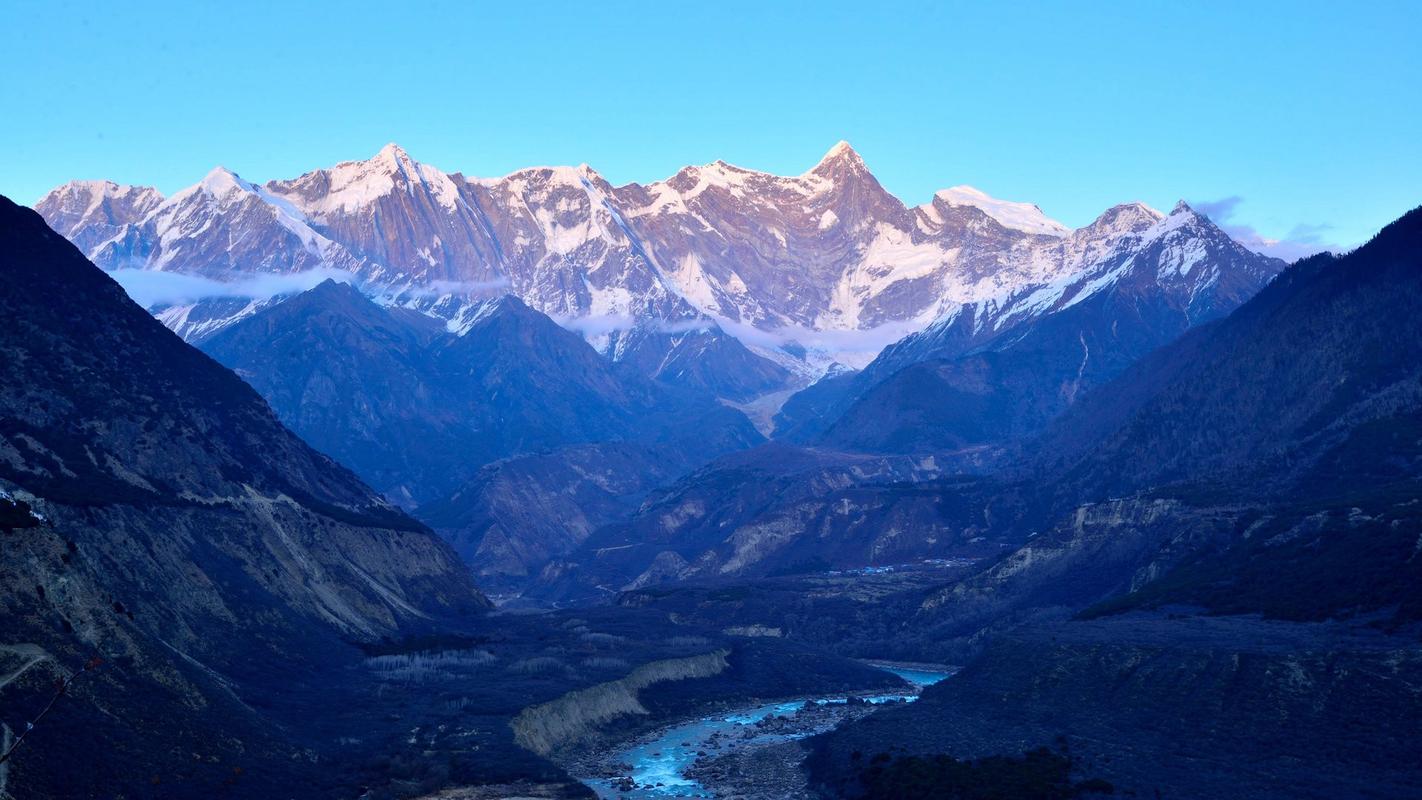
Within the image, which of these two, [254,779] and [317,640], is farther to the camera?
[317,640]

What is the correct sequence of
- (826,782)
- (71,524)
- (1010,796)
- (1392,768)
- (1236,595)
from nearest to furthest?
(1392,768) → (1010,796) → (826,782) → (71,524) → (1236,595)

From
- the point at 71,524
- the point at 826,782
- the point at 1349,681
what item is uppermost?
the point at 71,524

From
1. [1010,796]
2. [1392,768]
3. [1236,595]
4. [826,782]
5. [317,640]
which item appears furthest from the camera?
[317,640]

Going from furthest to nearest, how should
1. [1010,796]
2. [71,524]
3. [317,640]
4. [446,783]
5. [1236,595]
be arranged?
[317,640], [1236,595], [71,524], [446,783], [1010,796]

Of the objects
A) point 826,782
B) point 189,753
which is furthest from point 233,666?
point 826,782

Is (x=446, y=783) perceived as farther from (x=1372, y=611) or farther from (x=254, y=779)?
(x=1372, y=611)

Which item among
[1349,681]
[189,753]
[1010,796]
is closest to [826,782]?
[1010,796]

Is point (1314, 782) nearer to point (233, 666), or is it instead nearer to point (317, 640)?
point (233, 666)

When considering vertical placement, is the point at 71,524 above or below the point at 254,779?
above

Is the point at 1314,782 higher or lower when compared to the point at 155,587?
lower
